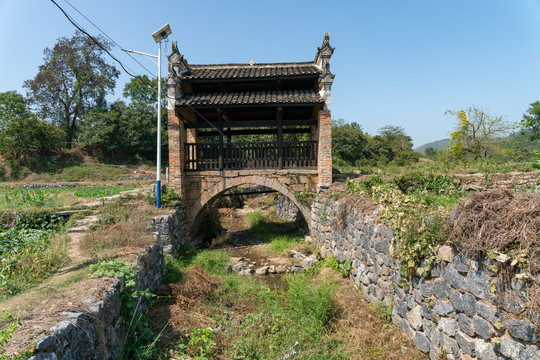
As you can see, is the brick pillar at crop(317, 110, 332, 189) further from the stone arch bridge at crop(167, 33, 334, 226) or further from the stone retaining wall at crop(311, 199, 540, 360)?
the stone retaining wall at crop(311, 199, 540, 360)

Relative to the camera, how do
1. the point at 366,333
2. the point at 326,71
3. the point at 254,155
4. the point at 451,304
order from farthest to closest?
the point at 254,155
the point at 326,71
the point at 366,333
the point at 451,304

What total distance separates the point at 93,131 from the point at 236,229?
22.6 metres

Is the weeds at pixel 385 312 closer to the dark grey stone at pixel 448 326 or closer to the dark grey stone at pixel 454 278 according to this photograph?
the dark grey stone at pixel 448 326

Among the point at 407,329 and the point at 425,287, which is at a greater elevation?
the point at 425,287

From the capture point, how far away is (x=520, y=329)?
2750 millimetres

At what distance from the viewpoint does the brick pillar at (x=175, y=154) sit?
9.99m

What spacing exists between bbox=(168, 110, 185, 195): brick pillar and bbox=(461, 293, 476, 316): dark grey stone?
8.70 m

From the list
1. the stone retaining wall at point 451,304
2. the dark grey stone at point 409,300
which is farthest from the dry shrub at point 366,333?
the dark grey stone at point 409,300

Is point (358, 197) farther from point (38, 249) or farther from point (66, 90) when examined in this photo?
point (66, 90)

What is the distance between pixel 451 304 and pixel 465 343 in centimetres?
44

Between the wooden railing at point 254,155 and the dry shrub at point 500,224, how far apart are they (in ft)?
23.7

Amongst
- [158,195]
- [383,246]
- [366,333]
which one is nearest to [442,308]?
[366,333]

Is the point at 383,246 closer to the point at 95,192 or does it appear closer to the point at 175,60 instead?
the point at 175,60

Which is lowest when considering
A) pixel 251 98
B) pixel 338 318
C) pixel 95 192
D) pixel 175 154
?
pixel 338 318
